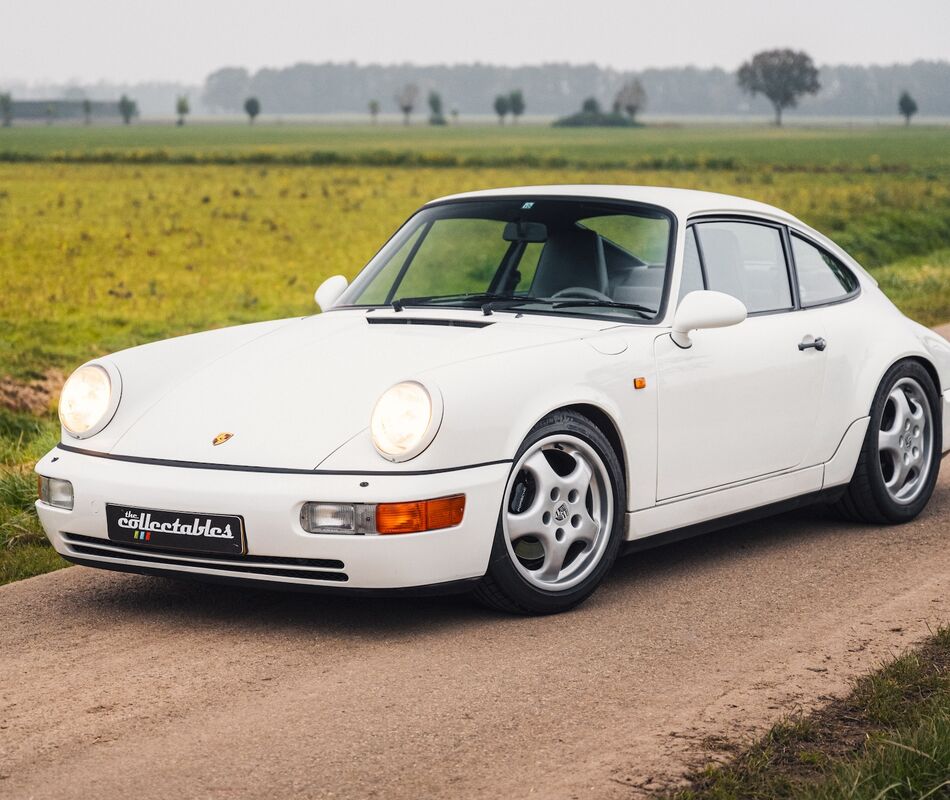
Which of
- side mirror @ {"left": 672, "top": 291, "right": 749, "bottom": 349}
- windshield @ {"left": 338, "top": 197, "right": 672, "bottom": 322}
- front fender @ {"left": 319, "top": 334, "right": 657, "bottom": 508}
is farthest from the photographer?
windshield @ {"left": 338, "top": 197, "right": 672, "bottom": 322}

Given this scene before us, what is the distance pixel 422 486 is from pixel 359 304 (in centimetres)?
179

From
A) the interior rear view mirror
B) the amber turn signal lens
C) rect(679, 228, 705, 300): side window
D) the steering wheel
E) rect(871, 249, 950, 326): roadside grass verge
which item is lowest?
rect(871, 249, 950, 326): roadside grass verge

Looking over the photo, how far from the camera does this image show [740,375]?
5.90 m

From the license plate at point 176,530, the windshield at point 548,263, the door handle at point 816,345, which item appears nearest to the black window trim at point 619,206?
the windshield at point 548,263

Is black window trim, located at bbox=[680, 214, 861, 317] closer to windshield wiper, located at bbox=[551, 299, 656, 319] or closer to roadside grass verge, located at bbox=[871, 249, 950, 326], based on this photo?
windshield wiper, located at bbox=[551, 299, 656, 319]

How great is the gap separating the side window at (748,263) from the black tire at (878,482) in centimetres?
66

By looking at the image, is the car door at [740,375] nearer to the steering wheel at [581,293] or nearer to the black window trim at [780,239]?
the black window trim at [780,239]

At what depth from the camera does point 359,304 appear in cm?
636

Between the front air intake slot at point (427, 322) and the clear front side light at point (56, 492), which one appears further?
the front air intake slot at point (427, 322)

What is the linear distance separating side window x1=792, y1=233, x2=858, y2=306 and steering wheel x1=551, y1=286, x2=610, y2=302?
1095 millimetres

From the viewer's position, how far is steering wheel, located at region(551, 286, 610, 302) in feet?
19.4

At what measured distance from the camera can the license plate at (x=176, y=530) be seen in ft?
15.6

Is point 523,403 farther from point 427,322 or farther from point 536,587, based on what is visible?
point 427,322

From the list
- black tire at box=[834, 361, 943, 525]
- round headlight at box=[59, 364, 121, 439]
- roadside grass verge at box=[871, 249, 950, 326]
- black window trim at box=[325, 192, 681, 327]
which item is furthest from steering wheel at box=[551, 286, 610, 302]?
roadside grass verge at box=[871, 249, 950, 326]
